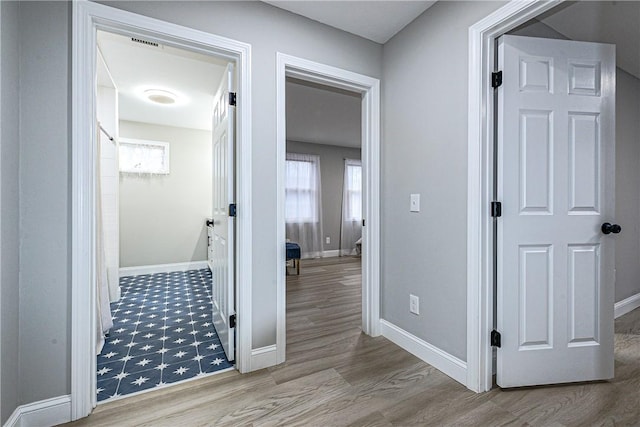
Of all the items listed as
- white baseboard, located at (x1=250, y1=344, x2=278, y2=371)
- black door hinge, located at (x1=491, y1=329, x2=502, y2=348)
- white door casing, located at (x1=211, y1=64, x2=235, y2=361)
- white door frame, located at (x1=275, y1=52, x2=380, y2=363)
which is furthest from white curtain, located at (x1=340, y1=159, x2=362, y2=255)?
black door hinge, located at (x1=491, y1=329, x2=502, y2=348)

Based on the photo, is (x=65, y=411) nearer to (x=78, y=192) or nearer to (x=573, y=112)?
(x=78, y=192)

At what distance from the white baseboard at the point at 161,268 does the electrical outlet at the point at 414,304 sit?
414 centimetres

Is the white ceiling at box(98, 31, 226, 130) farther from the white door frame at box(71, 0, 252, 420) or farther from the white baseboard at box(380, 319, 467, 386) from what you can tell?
the white baseboard at box(380, 319, 467, 386)

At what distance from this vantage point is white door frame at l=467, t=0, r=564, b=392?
5.42ft

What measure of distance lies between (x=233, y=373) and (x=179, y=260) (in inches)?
144

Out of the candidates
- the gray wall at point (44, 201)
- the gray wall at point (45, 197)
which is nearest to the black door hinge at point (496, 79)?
the gray wall at point (45, 197)

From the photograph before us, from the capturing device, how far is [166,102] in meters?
3.83

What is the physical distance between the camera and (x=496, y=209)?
1661 mm

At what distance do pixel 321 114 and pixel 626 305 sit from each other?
172 inches

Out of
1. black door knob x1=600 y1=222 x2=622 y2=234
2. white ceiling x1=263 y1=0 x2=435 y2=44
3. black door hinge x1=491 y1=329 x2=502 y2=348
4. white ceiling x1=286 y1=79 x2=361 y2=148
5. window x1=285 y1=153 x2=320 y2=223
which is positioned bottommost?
black door hinge x1=491 y1=329 x2=502 y2=348

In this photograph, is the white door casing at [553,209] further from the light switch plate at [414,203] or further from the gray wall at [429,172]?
the light switch plate at [414,203]

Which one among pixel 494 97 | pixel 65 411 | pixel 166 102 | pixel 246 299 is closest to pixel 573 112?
pixel 494 97

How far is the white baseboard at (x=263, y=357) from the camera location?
191 centimetres

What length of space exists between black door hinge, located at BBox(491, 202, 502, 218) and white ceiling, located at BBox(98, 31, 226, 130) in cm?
223
